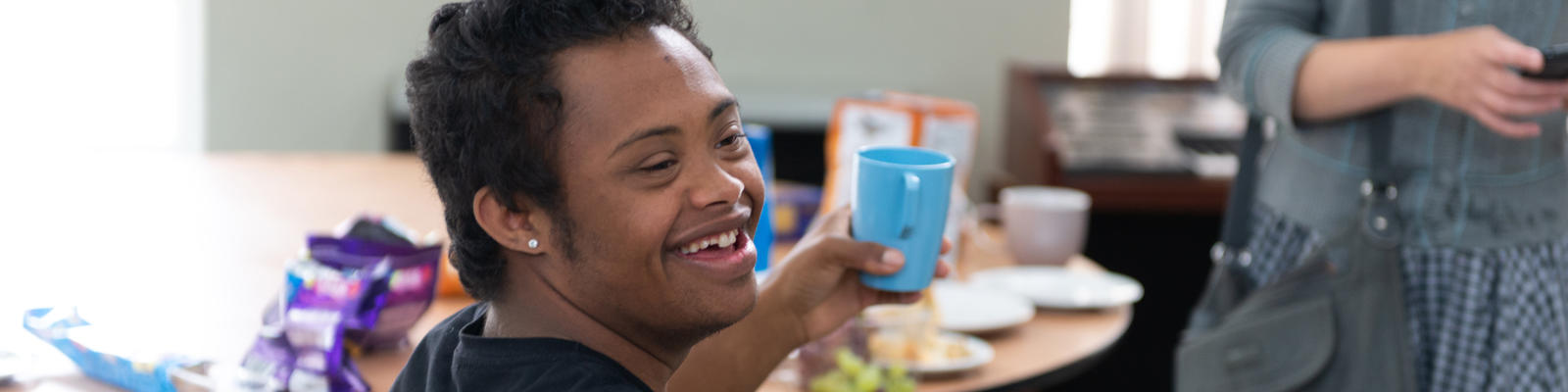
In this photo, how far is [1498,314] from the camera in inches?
55.2

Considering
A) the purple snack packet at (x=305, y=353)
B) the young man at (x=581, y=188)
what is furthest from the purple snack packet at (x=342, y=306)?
the young man at (x=581, y=188)

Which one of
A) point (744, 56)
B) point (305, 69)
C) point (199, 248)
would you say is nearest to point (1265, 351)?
point (199, 248)

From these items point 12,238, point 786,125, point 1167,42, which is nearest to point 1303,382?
point 12,238

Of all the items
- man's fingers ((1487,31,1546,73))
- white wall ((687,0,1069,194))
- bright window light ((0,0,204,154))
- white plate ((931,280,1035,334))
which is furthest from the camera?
white wall ((687,0,1069,194))

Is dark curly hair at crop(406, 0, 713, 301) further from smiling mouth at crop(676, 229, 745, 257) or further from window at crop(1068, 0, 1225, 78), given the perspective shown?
window at crop(1068, 0, 1225, 78)

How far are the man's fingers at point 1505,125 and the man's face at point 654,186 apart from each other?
80 centimetres

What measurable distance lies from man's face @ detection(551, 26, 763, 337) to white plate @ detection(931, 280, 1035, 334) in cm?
77

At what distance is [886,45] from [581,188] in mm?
3542

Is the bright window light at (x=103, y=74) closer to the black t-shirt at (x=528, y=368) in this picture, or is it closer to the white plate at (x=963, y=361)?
the white plate at (x=963, y=361)

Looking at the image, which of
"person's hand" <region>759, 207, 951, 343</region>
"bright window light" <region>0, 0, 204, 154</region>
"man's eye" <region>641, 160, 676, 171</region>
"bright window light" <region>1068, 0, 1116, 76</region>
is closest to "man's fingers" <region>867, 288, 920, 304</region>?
"person's hand" <region>759, 207, 951, 343</region>

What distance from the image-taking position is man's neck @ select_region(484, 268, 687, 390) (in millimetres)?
866

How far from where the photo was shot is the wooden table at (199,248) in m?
1.50

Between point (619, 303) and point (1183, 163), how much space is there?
2991mm

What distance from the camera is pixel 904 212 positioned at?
3.80ft
